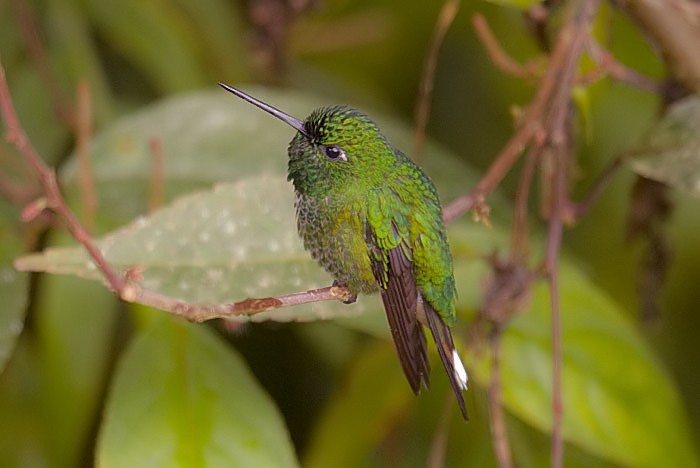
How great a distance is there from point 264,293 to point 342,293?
189mm

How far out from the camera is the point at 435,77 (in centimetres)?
237

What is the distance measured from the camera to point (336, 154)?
0.92m

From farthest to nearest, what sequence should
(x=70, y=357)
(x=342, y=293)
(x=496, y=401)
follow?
(x=70, y=357) → (x=496, y=401) → (x=342, y=293)

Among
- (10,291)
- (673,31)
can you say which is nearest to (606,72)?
(673,31)

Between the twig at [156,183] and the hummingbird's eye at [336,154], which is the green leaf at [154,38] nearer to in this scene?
the twig at [156,183]

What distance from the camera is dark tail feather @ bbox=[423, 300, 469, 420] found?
2.67 feet

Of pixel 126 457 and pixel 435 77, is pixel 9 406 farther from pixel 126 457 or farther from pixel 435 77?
pixel 435 77

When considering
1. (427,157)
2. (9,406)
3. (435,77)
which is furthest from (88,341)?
(435,77)

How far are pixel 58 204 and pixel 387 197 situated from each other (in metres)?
0.31

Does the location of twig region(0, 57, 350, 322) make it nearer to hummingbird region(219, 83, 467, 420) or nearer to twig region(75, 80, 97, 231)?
hummingbird region(219, 83, 467, 420)

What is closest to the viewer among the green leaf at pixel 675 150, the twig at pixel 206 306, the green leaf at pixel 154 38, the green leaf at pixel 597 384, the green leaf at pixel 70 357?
the twig at pixel 206 306

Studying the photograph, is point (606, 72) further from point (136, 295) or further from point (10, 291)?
point (10, 291)

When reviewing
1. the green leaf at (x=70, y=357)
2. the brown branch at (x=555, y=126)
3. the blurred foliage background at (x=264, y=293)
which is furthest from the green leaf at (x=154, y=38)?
the brown branch at (x=555, y=126)

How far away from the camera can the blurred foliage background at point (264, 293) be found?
3.84ft
